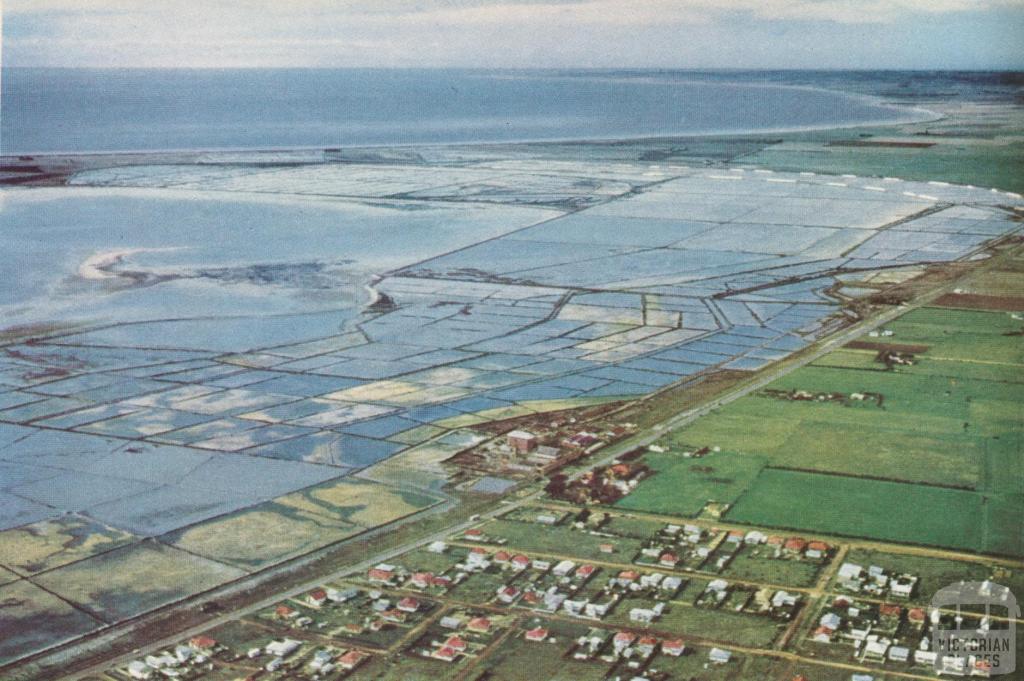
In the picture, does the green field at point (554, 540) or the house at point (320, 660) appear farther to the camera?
the green field at point (554, 540)

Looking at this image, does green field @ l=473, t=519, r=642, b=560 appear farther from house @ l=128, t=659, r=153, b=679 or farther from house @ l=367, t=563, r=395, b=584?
house @ l=128, t=659, r=153, b=679

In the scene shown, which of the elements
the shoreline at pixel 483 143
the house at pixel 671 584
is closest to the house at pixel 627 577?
the house at pixel 671 584

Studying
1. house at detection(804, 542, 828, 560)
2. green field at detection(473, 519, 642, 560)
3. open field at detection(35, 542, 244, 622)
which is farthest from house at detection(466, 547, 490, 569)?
house at detection(804, 542, 828, 560)

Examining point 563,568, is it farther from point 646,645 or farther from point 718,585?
point 646,645

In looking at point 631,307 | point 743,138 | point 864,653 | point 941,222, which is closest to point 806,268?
point 631,307

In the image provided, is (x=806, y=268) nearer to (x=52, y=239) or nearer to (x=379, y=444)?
(x=379, y=444)

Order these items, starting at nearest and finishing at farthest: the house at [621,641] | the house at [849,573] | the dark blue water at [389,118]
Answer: the house at [621,641], the house at [849,573], the dark blue water at [389,118]

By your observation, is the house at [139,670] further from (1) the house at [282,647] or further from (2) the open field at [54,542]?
(2) the open field at [54,542]
